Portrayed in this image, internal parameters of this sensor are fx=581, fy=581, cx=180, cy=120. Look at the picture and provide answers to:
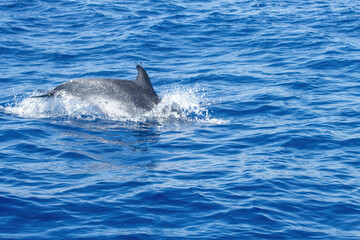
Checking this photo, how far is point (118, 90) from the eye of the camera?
17.7 m

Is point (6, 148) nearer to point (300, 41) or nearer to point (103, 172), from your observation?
point (103, 172)

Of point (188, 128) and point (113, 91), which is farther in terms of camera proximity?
point (113, 91)

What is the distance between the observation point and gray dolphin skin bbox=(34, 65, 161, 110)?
1755 centimetres

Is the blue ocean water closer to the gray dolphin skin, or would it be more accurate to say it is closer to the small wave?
the small wave

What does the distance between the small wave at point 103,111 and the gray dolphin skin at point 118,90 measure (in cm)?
14

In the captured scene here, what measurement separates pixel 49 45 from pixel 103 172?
49.5 feet

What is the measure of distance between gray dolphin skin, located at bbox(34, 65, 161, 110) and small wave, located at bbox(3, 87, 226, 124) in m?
0.14

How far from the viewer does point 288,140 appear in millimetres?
15156

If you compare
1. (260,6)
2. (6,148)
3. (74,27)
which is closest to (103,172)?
(6,148)

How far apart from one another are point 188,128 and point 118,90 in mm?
2582

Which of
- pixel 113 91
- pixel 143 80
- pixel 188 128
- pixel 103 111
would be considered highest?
pixel 143 80

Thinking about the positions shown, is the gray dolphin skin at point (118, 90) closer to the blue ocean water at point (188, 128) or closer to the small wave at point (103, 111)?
the small wave at point (103, 111)

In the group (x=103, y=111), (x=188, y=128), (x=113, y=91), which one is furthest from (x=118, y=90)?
(x=188, y=128)

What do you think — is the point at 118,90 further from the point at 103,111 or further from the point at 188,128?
the point at 188,128
